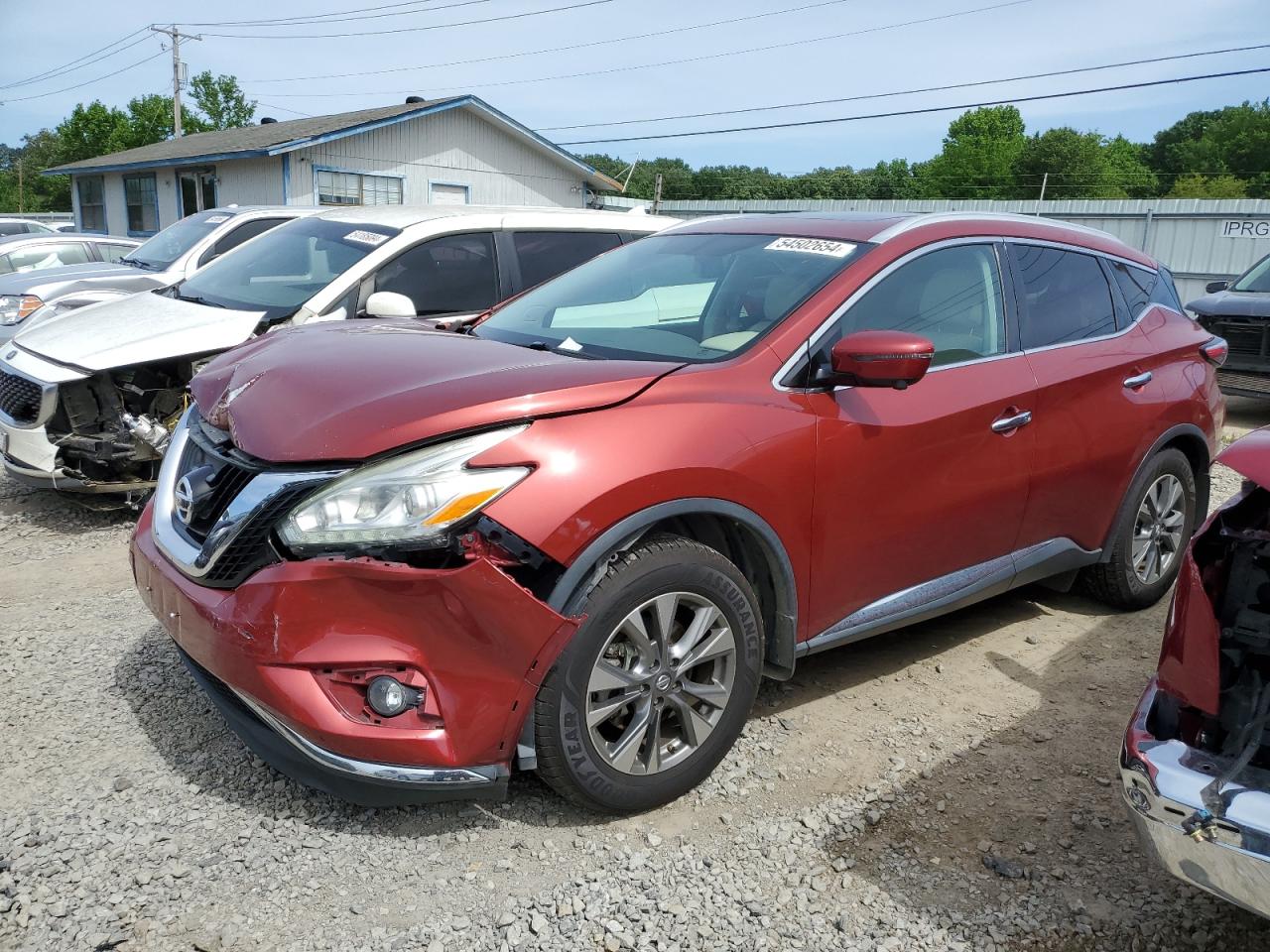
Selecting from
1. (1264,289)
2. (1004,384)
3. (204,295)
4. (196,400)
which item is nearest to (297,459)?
(196,400)

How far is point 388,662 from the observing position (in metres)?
2.56

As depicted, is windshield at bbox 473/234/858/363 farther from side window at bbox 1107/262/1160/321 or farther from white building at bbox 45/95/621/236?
white building at bbox 45/95/621/236

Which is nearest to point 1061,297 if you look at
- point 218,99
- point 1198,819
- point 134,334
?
point 1198,819

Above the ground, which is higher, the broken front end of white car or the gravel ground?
the broken front end of white car

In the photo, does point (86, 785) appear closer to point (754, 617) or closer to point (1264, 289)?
point (754, 617)

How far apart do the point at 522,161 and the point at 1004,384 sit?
24.2 m

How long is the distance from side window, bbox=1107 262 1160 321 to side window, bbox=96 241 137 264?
42.7ft

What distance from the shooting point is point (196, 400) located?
3.44 metres

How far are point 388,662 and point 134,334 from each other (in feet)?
13.6

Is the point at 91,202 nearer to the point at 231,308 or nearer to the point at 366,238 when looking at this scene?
the point at 231,308

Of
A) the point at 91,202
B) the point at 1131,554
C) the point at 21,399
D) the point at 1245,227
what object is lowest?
the point at 1131,554

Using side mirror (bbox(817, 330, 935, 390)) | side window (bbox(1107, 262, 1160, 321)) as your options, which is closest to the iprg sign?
side window (bbox(1107, 262, 1160, 321))

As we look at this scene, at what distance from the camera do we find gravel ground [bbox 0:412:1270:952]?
2572mm

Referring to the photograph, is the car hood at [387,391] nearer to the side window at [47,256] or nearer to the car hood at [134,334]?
the car hood at [134,334]
